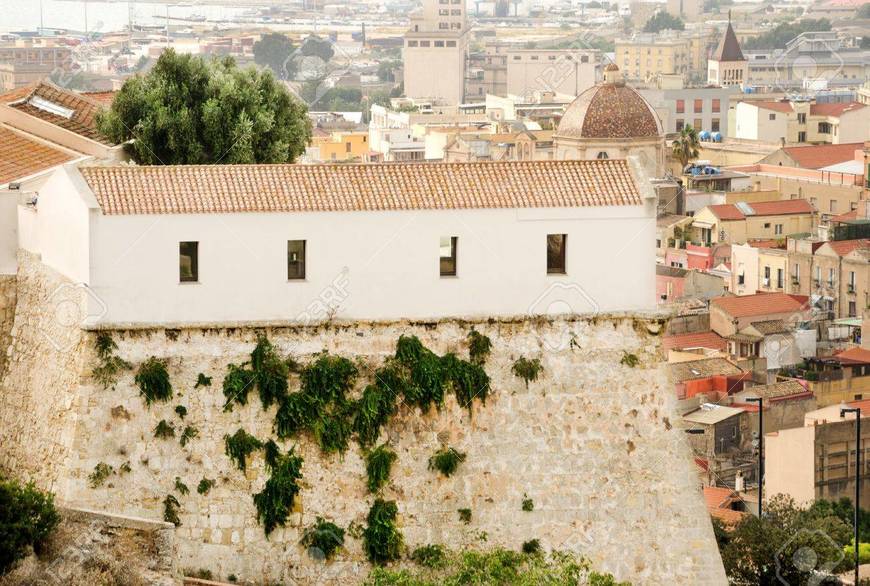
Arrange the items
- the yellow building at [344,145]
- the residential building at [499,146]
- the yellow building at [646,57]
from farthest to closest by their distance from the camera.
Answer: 1. the yellow building at [646,57]
2. the yellow building at [344,145]
3. the residential building at [499,146]

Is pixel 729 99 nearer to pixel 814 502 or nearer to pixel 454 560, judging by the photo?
pixel 814 502

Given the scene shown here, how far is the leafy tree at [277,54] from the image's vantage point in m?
158

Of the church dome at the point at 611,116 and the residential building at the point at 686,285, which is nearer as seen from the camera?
the residential building at the point at 686,285

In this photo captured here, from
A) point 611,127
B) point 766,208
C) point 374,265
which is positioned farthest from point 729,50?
point 374,265

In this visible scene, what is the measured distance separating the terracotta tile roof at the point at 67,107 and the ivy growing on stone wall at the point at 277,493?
8.27m

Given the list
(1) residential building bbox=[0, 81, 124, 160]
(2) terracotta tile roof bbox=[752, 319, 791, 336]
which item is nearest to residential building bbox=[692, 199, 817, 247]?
(2) terracotta tile roof bbox=[752, 319, 791, 336]

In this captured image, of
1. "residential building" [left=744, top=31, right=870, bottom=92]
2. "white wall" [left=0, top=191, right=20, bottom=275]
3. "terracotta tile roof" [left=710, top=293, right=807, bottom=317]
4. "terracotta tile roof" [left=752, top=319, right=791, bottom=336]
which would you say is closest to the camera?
"white wall" [left=0, top=191, right=20, bottom=275]

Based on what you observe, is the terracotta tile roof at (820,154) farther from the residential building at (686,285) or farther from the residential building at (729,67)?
the residential building at (729,67)

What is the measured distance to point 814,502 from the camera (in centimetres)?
5078

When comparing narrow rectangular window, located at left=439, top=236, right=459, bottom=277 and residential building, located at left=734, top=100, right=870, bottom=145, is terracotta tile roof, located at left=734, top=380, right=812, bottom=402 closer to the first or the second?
narrow rectangular window, located at left=439, top=236, right=459, bottom=277

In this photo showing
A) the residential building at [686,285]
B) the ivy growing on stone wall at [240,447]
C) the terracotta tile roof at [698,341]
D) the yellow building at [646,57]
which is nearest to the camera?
the ivy growing on stone wall at [240,447]

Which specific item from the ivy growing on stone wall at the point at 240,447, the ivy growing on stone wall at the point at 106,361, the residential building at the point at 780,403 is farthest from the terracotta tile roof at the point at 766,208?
the ivy growing on stone wall at the point at 106,361

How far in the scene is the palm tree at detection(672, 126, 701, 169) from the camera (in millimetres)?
113650

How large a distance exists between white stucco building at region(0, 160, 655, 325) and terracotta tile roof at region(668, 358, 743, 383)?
1463 inches
